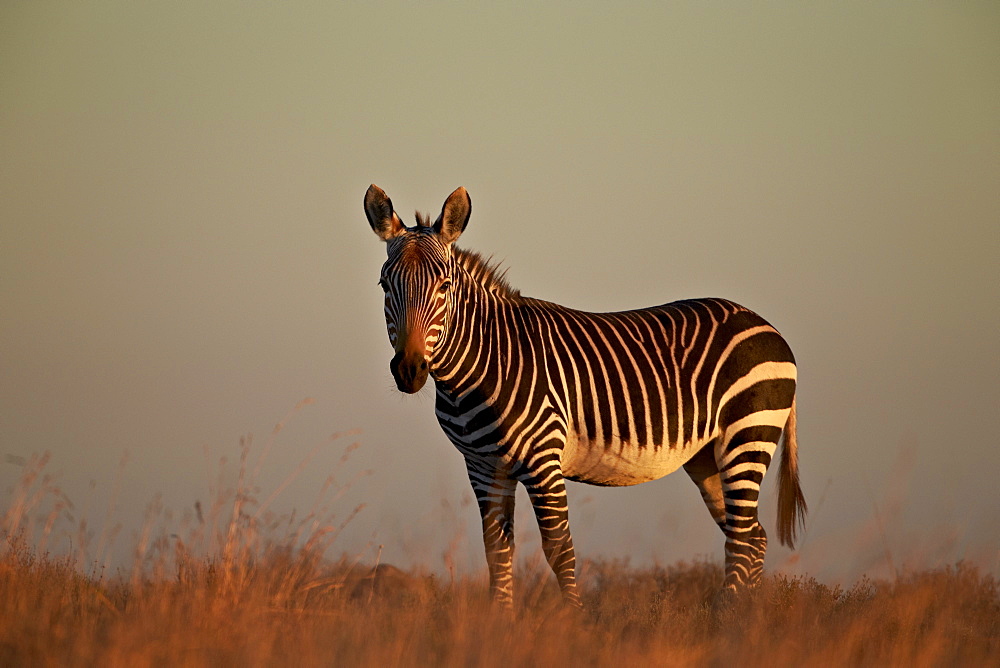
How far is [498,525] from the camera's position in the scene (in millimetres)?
7820

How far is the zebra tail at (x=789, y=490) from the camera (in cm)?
914

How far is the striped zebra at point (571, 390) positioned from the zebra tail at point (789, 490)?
1 centimetres

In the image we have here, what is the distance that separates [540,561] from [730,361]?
2.65 meters

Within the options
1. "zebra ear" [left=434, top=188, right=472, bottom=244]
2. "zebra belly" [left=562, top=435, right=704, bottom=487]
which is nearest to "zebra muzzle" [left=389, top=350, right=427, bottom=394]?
"zebra ear" [left=434, top=188, right=472, bottom=244]

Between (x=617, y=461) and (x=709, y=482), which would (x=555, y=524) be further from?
(x=709, y=482)

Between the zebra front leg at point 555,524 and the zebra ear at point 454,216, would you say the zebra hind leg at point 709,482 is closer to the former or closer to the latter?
the zebra front leg at point 555,524

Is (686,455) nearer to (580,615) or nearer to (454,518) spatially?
(580,615)

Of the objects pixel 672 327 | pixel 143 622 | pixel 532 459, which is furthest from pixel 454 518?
pixel 672 327

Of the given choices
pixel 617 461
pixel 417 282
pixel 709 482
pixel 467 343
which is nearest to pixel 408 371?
pixel 417 282

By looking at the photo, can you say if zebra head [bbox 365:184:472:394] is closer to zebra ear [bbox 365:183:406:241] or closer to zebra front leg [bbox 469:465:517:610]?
zebra ear [bbox 365:183:406:241]

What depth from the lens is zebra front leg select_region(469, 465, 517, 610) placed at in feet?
25.2

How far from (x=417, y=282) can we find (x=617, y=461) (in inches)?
97.2

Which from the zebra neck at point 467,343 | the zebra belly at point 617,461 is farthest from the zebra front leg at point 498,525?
the zebra neck at point 467,343

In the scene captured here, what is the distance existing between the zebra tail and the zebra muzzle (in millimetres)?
4193
